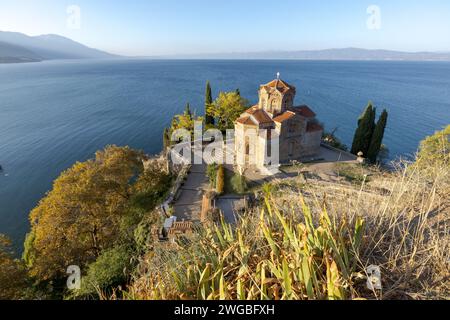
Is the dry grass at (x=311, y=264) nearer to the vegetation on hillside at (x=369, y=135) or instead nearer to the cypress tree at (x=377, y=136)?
the vegetation on hillside at (x=369, y=135)

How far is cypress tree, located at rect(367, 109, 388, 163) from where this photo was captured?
2809cm

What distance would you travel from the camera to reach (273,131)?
23578mm

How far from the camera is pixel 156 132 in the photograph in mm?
54500

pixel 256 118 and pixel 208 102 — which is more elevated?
pixel 208 102

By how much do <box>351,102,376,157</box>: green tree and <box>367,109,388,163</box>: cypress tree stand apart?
1.47 ft

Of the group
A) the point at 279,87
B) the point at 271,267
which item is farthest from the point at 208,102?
the point at 271,267

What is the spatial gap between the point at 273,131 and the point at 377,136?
13876 mm

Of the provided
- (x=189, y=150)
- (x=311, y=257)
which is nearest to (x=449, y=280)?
(x=311, y=257)

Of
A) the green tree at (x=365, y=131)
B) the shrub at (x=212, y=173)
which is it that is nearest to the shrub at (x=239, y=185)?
the shrub at (x=212, y=173)

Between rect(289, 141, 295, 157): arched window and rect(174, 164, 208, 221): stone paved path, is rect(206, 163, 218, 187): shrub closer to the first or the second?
rect(174, 164, 208, 221): stone paved path

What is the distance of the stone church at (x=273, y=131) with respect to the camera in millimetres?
23391

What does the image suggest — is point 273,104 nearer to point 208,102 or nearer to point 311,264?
point 208,102

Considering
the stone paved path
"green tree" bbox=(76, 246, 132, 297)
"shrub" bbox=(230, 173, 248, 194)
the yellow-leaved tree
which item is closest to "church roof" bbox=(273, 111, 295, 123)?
"shrub" bbox=(230, 173, 248, 194)

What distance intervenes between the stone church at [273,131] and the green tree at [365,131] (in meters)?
7.08
